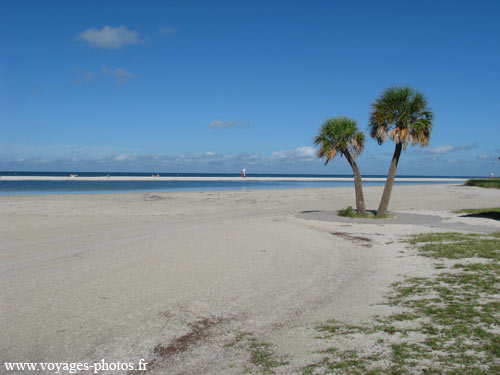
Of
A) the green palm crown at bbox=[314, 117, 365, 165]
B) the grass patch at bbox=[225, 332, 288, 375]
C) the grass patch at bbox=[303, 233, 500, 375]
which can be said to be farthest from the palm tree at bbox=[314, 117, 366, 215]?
the grass patch at bbox=[225, 332, 288, 375]

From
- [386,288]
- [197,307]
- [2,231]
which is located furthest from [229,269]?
[2,231]

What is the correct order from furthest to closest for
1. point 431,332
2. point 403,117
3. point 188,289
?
point 403,117
point 188,289
point 431,332

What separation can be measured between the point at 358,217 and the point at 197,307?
42.8 ft

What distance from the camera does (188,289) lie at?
308 inches

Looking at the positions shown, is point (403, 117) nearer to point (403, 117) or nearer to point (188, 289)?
point (403, 117)

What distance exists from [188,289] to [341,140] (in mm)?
12424

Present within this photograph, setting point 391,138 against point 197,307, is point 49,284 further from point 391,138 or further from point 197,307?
point 391,138

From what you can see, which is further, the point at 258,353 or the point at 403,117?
the point at 403,117

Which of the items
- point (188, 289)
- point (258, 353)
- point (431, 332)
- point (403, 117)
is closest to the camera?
point (258, 353)

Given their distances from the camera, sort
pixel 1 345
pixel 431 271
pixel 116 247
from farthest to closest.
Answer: pixel 116 247
pixel 431 271
pixel 1 345

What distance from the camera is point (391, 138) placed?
57.4 feet

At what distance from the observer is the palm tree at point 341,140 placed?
18.5 m

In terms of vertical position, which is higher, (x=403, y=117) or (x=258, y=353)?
(x=403, y=117)

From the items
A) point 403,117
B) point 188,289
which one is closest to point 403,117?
point 403,117
